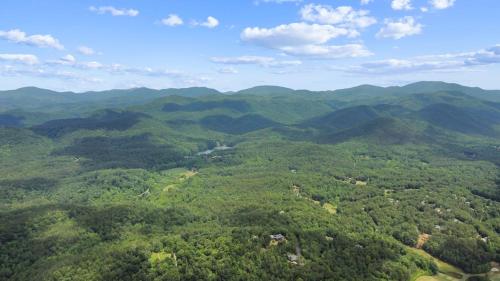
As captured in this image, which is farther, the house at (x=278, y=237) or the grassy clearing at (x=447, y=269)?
the house at (x=278, y=237)

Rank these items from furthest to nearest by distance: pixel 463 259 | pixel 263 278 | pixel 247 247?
pixel 463 259 < pixel 247 247 < pixel 263 278

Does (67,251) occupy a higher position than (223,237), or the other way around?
(223,237)

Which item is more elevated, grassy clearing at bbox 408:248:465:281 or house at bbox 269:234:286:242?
house at bbox 269:234:286:242

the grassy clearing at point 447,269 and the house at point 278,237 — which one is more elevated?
the house at point 278,237

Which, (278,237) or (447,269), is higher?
(278,237)

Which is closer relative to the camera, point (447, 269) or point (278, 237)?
point (278, 237)

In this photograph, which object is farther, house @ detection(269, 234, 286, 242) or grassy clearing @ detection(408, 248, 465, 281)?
house @ detection(269, 234, 286, 242)

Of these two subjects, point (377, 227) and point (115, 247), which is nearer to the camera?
→ point (115, 247)

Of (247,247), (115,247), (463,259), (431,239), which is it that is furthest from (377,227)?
(115,247)

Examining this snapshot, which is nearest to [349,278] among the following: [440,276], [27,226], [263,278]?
[263,278]

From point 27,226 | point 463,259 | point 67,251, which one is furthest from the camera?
point 27,226

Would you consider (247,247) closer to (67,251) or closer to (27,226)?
(67,251)
